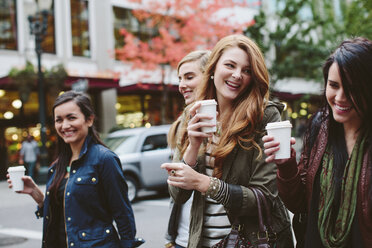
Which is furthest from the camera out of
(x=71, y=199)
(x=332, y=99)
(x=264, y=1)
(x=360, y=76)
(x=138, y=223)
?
(x=264, y=1)

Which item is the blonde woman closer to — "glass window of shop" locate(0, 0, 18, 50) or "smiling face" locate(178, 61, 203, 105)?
"smiling face" locate(178, 61, 203, 105)

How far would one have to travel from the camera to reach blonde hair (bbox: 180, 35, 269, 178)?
2.11m

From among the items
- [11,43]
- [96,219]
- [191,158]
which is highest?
[11,43]

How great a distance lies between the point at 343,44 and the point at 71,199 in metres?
2.01

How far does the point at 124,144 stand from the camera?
1004cm

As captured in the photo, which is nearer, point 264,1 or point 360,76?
point 360,76

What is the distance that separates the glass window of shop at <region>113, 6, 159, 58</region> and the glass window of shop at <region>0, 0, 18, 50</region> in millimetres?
5159

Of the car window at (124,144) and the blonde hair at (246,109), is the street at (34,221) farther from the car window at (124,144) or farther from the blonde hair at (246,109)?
the blonde hair at (246,109)

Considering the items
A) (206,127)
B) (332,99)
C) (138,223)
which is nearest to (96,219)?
(206,127)

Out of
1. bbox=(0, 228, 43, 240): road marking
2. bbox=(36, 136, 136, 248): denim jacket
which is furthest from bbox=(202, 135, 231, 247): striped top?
bbox=(0, 228, 43, 240): road marking

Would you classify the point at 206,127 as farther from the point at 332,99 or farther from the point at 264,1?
the point at 264,1

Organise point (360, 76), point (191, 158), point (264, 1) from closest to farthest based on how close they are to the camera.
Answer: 1. point (360, 76)
2. point (191, 158)
3. point (264, 1)

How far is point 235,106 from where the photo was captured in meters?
2.29

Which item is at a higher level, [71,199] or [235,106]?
[235,106]
